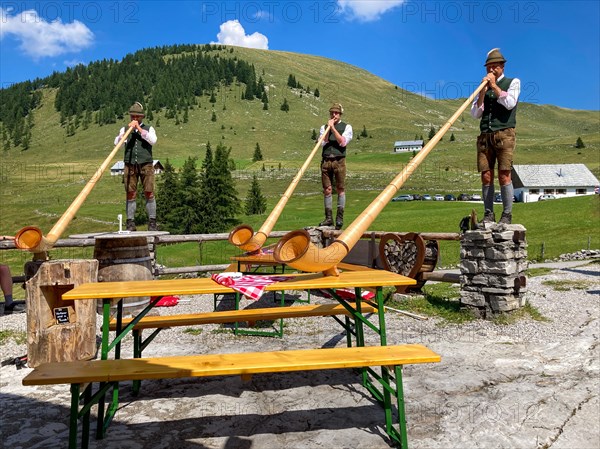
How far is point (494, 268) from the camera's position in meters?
7.19

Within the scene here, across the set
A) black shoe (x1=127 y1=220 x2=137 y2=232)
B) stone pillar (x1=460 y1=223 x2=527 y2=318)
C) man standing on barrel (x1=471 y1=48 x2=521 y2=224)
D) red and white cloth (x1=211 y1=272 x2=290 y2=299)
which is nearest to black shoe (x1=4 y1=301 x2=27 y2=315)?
black shoe (x1=127 y1=220 x2=137 y2=232)

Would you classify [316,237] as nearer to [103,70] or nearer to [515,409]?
[515,409]

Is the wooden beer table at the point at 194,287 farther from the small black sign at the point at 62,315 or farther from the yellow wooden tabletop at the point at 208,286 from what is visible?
the small black sign at the point at 62,315

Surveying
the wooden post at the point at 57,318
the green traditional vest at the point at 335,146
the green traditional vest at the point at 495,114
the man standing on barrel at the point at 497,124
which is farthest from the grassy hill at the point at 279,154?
the wooden post at the point at 57,318

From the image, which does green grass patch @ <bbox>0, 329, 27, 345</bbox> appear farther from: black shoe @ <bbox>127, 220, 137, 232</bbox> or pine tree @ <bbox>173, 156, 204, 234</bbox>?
pine tree @ <bbox>173, 156, 204, 234</bbox>

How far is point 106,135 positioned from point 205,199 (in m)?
97.8

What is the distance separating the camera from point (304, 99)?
549ft

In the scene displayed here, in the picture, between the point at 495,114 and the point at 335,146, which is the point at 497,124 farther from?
the point at 335,146

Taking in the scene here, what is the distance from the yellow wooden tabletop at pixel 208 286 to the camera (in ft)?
12.1

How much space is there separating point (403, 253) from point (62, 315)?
586cm

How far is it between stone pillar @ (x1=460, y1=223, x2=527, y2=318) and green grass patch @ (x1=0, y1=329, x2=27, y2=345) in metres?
6.63

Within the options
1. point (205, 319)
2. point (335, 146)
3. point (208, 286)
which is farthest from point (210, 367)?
point (335, 146)

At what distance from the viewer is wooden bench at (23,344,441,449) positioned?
10.2ft

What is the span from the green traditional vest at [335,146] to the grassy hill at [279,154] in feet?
50.2
